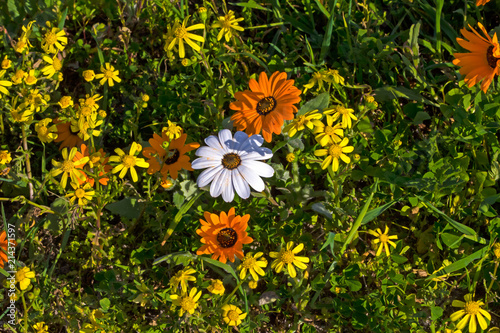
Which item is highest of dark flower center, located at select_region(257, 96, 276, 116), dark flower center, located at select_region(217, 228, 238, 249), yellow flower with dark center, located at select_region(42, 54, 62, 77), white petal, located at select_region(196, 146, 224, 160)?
yellow flower with dark center, located at select_region(42, 54, 62, 77)

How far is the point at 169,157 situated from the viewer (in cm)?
224

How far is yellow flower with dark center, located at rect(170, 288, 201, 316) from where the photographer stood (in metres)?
2.08

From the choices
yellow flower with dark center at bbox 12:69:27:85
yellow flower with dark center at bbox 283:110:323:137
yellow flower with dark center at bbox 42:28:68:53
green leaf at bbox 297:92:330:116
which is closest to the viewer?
yellow flower with dark center at bbox 283:110:323:137

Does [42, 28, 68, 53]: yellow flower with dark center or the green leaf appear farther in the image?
[42, 28, 68, 53]: yellow flower with dark center

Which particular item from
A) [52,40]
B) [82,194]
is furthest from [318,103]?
[52,40]

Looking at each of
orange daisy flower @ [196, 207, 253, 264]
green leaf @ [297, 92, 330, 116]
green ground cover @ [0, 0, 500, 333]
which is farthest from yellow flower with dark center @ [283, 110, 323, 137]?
orange daisy flower @ [196, 207, 253, 264]

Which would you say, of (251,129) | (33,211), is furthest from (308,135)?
(33,211)

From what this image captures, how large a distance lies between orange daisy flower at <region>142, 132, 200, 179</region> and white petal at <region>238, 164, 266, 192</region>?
12.1 inches

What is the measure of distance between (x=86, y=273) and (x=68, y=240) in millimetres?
230

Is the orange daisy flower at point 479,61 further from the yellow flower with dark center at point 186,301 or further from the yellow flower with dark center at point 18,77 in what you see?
the yellow flower with dark center at point 18,77

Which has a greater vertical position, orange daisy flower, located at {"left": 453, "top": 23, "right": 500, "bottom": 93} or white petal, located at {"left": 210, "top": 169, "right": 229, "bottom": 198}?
orange daisy flower, located at {"left": 453, "top": 23, "right": 500, "bottom": 93}

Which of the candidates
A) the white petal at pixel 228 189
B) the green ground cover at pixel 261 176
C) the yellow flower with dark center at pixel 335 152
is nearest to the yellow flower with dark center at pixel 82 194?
the green ground cover at pixel 261 176

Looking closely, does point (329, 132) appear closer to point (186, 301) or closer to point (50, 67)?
point (186, 301)

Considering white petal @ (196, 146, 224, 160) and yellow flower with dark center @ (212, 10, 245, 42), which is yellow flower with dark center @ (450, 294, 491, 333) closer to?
white petal @ (196, 146, 224, 160)
